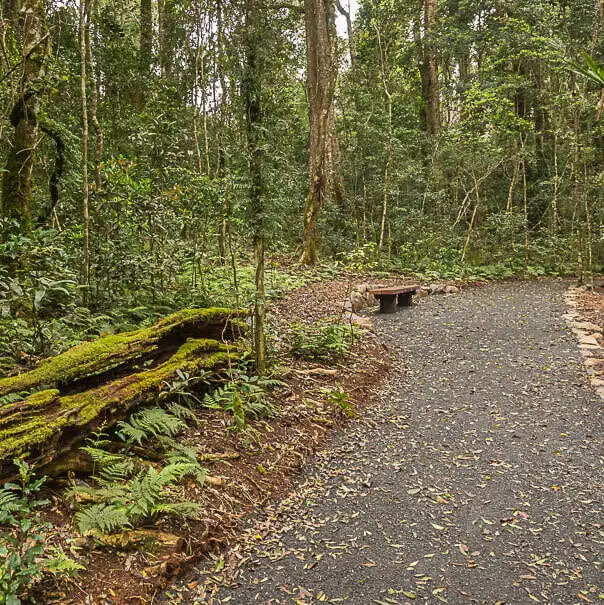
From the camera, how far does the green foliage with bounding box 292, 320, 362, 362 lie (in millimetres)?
5684

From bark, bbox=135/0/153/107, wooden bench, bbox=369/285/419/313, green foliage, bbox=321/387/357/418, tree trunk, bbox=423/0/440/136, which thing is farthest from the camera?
tree trunk, bbox=423/0/440/136

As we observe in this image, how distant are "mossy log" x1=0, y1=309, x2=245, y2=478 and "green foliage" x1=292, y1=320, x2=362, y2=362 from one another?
1470mm

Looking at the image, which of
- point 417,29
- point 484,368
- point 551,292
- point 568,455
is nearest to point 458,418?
point 568,455

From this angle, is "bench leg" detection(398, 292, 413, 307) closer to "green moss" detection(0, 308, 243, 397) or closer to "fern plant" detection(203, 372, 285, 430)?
"fern plant" detection(203, 372, 285, 430)

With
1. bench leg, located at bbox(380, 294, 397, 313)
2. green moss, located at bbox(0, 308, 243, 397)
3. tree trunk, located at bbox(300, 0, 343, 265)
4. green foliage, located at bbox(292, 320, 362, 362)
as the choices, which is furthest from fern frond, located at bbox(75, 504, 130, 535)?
tree trunk, located at bbox(300, 0, 343, 265)

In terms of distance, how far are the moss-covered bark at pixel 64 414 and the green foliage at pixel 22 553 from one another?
15 centimetres

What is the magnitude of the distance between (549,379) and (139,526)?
4.99 metres

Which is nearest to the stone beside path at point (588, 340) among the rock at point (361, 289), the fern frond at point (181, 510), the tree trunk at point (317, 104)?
the rock at point (361, 289)

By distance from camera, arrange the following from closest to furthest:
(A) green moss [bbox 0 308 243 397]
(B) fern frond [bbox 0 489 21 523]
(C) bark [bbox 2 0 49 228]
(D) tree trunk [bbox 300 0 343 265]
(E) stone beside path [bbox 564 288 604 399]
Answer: (B) fern frond [bbox 0 489 21 523], (A) green moss [bbox 0 308 243 397], (C) bark [bbox 2 0 49 228], (E) stone beside path [bbox 564 288 604 399], (D) tree trunk [bbox 300 0 343 265]

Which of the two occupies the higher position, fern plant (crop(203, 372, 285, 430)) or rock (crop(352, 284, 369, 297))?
rock (crop(352, 284, 369, 297))

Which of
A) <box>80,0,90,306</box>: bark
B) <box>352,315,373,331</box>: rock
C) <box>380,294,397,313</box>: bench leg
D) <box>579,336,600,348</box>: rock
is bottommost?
<box>579,336,600,348</box>: rock

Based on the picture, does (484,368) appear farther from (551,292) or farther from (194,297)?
(551,292)

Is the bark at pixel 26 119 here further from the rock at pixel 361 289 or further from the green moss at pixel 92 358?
the rock at pixel 361 289

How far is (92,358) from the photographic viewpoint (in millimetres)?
3324
